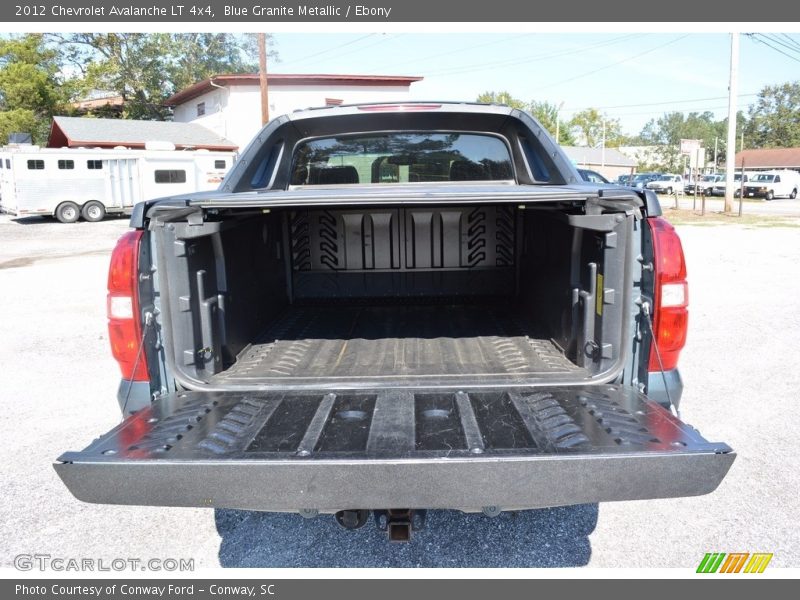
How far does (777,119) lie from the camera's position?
279 feet

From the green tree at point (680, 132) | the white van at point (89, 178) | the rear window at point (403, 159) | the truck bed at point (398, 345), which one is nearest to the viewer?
the truck bed at point (398, 345)

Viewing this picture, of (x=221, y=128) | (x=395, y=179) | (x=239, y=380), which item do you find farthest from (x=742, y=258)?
(x=221, y=128)

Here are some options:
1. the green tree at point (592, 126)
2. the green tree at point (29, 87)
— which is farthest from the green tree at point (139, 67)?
the green tree at point (592, 126)

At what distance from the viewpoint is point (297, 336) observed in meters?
3.77

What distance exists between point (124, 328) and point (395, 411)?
118 centimetres

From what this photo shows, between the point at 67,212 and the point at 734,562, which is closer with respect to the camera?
the point at 734,562

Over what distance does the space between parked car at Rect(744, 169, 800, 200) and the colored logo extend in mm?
42193

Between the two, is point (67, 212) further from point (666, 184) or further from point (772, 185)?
point (666, 184)

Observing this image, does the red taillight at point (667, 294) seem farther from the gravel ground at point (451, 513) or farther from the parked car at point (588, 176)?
the parked car at point (588, 176)

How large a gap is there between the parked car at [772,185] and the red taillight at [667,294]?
42429 mm

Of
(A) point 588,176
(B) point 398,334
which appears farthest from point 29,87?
(B) point 398,334

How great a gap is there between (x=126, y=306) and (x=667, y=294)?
2202mm

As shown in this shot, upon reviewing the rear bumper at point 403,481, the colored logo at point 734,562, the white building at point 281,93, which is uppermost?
the white building at point 281,93

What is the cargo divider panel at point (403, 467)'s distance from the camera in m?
1.94
